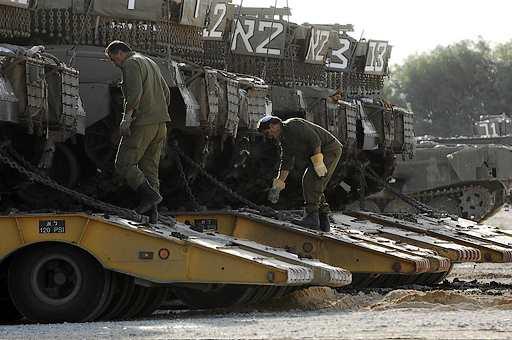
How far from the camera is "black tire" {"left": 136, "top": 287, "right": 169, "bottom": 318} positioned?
11633 mm

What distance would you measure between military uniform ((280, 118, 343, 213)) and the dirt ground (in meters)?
1.35

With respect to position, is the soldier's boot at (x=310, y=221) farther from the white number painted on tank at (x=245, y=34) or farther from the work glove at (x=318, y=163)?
the white number painted on tank at (x=245, y=34)

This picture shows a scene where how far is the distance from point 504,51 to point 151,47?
68.9 metres

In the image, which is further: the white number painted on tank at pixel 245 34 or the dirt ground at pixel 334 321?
the white number painted on tank at pixel 245 34

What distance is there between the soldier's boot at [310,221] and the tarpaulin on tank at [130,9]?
181 inches

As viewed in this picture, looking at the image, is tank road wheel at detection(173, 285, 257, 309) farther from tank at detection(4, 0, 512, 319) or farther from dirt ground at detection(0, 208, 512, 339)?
dirt ground at detection(0, 208, 512, 339)

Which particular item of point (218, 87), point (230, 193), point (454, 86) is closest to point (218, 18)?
point (218, 87)

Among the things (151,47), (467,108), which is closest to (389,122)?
(151,47)

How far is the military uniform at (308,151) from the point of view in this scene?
1439 cm

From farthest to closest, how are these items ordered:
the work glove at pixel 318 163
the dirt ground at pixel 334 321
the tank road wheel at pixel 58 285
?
the work glove at pixel 318 163, the tank road wheel at pixel 58 285, the dirt ground at pixel 334 321

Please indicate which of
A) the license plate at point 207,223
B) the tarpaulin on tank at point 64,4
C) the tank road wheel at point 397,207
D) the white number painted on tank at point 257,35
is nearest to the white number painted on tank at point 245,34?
the white number painted on tank at point 257,35

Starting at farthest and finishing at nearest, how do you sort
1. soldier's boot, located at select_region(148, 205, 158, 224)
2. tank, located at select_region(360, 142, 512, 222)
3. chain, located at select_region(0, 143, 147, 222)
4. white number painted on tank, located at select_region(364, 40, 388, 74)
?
tank, located at select_region(360, 142, 512, 222), white number painted on tank, located at select_region(364, 40, 388, 74), soldier's boot, located at select_region(148, 205, 158, 224), chain, located at select_region(0, 143, 147, 222)

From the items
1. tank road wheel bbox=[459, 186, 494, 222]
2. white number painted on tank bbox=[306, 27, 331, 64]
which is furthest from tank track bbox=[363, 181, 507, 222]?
white number painted on tank bbox=[306, 27, 331, 64]

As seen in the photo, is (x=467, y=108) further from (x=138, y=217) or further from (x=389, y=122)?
(x=138, y=217)
